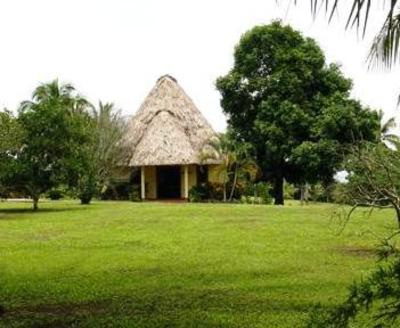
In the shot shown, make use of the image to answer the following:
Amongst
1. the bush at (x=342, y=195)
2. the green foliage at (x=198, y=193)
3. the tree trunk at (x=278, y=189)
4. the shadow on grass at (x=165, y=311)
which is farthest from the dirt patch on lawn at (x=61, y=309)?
the tree trunk at (x=278, y=189)

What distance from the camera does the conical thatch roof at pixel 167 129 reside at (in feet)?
108

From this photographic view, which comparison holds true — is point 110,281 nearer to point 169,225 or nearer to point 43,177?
point 169,225

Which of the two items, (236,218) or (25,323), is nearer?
(25,323)

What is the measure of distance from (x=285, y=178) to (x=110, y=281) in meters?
24.2

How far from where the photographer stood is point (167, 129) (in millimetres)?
34156

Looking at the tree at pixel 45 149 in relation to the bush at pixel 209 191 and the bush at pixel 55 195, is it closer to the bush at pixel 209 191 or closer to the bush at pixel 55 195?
the bush at pixel 209 191

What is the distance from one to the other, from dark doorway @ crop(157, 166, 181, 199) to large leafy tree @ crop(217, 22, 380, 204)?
15.1 feet

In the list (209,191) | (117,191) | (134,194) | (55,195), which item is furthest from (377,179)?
(55,195)

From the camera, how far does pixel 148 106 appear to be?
1448 inches

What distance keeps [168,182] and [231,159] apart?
605cm

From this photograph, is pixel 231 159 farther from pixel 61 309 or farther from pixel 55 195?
pixel 61 309

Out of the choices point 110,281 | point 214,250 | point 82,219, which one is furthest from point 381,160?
point 82,219

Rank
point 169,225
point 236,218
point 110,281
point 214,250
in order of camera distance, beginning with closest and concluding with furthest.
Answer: point 110,281 < point 214,250 < point 169,225 < point 236,218

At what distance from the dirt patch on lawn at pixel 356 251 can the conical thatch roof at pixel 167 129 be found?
1950cm
